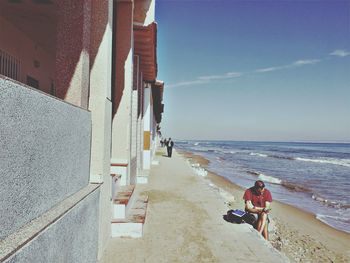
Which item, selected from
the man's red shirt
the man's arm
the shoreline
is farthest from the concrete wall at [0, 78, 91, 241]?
the shoreline

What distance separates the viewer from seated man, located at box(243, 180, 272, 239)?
5.64 metres

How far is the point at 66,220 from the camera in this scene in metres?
2.44

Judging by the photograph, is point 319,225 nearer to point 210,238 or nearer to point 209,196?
point 209,196

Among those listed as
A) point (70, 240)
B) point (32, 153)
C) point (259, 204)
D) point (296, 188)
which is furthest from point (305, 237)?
point (296, 188)

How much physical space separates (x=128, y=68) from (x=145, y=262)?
10.6 ft

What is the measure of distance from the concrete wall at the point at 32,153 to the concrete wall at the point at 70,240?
14 centimetres

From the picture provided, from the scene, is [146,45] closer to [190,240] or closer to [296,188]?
[190,240]

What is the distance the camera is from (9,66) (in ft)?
18.0

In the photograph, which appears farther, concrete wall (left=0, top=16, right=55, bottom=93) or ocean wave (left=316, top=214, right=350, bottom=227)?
ocean wave (left=316, top=214, right=350, bottom=227)

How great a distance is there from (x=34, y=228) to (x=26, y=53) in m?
5.13

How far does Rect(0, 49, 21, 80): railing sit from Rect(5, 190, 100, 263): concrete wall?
10.8ft

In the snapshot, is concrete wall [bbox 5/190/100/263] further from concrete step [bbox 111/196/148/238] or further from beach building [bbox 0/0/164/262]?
concrete step [bbox 111/196/148/238]

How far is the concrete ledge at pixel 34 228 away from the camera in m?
1.60

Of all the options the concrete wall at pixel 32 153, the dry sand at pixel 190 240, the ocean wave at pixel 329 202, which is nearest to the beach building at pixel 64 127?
the concrete wall at pixel 32 153
